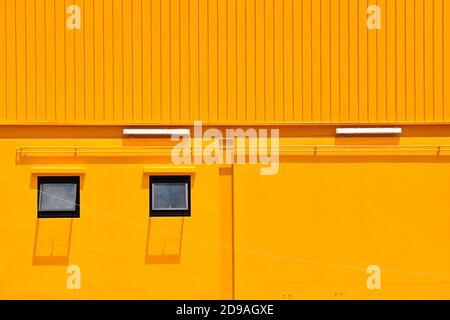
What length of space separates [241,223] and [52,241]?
2.38 meters

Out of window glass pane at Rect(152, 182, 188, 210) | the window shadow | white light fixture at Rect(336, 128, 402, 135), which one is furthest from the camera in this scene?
white light fixture at Rect(336, 128, 402, 135)

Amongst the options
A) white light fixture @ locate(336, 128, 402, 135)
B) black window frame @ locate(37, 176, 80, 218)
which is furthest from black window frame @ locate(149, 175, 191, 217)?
white light fixture @ locate(336, 128, 402, 135)

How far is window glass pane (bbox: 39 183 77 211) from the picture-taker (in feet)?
28.6

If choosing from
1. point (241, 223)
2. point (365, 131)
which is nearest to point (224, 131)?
point (241, 223)

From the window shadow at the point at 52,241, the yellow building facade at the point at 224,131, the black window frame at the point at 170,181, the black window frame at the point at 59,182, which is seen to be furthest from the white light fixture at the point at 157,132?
the window shadow at the point at 52,241

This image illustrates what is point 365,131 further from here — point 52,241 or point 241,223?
point 52,241

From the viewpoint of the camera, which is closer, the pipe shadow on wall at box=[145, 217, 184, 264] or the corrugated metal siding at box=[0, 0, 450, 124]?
the pipe shadow on wall at box=[145, 217, 184, 264]

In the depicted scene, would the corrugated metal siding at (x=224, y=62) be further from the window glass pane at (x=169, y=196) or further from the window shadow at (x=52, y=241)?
the window shadow at (x=52, y=241)

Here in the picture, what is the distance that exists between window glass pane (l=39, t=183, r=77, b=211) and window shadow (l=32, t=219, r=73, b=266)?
0.53 feet

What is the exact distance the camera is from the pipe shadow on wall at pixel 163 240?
873 cm

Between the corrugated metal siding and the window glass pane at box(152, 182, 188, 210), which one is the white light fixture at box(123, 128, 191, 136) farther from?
the window glass pane at box(152, 182, 188, 210)

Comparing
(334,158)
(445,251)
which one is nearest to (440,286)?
(445,251)

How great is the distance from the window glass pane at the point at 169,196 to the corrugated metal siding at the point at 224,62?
2.82ft
